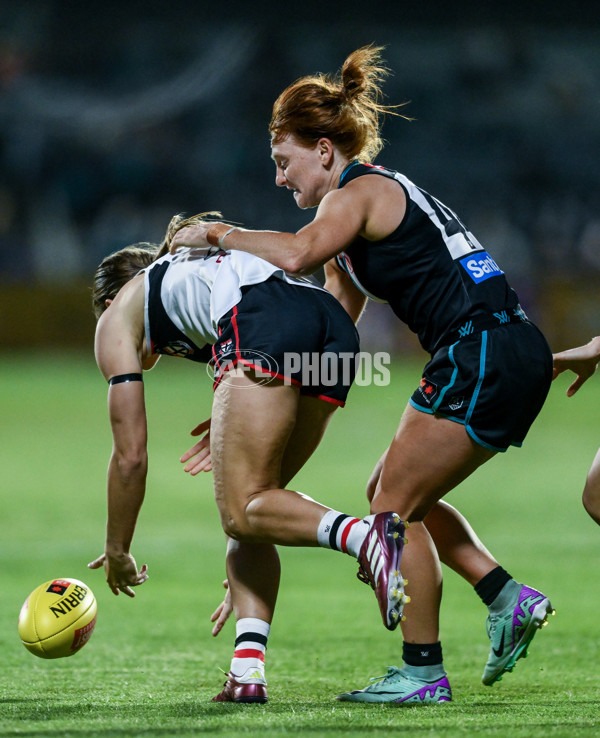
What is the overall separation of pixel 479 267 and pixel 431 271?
0.18 meters

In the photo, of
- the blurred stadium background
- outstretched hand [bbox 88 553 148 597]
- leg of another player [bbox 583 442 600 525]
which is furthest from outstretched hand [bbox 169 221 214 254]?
the blurred stadium background

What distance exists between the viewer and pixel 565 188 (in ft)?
81.0

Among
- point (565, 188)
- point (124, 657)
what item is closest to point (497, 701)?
point (124, 657)

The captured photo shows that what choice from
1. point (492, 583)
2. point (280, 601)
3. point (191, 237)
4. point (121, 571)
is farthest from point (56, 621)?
point (280, 601)

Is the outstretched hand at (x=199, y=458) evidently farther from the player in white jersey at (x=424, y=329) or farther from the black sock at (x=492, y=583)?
the black sock at (x=492, y=583)

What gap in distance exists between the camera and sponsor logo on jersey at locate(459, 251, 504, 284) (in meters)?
3.71

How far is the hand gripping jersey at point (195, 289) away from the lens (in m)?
3.87

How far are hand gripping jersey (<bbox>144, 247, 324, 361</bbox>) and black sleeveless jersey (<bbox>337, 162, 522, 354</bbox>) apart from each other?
1.11ft

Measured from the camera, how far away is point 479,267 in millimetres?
3740

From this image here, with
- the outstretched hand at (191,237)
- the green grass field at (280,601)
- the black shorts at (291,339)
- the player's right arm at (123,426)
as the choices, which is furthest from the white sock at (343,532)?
the outstretched hand at (191,237)

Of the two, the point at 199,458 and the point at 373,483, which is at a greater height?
the point at 199,458

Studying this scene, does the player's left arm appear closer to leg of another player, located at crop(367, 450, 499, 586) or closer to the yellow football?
leg of another player, located at crop(367, 450, 499, 586)

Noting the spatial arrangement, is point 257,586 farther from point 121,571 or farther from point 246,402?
point 246,402

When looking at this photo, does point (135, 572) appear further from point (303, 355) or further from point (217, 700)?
point (303, 355)
